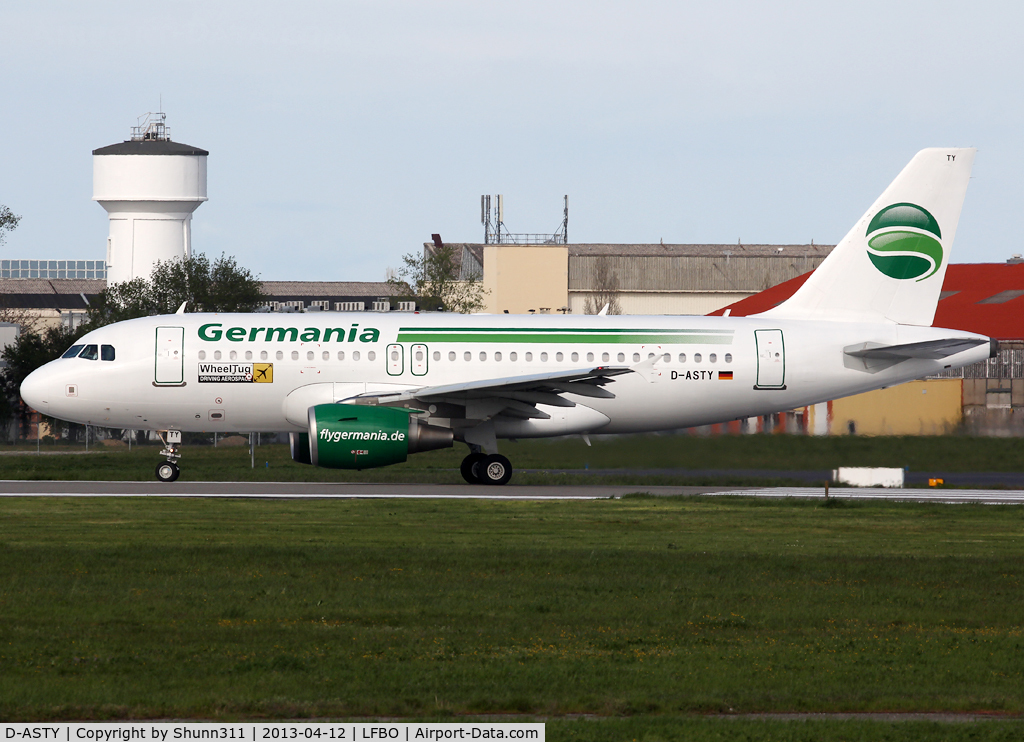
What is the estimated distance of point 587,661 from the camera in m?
10.6

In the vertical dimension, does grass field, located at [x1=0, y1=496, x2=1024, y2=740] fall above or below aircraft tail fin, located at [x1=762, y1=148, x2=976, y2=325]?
below

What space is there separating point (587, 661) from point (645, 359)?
19.6 m

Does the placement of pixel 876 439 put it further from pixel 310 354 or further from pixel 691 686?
pixel 691 686

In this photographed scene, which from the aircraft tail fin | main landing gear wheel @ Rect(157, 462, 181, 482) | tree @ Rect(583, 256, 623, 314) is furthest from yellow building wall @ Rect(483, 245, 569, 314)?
main landing gear wheel @ Rect(157, 462, 181, 482)

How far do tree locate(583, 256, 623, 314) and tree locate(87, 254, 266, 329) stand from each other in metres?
33.1

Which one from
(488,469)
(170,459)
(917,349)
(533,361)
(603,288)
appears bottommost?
(488,469)

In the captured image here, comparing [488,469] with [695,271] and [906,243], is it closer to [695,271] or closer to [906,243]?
[906,243]

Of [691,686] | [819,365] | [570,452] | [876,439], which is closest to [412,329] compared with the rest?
[570,452]

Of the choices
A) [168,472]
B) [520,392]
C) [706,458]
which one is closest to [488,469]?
[520,392]

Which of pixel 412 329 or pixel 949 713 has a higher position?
pixel 412 329

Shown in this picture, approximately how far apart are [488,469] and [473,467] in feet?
1.33

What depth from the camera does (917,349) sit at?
96.7 ft

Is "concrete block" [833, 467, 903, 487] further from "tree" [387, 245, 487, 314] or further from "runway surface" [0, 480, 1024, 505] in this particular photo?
"tree" [387, 245, 487, 314]

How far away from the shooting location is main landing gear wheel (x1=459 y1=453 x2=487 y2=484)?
1161 inches
